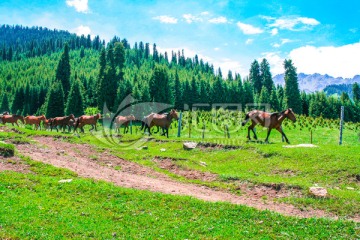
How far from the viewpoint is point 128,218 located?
364 inches

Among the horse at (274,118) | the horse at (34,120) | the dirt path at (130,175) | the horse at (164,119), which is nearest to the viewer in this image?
the dirt path at (130,175)

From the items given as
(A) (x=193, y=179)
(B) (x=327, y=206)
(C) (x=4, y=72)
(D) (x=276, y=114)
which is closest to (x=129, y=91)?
(D) (x=276, y=114)

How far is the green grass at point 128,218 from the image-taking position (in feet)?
26.9

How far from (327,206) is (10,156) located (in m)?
16.2

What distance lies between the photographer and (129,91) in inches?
3369

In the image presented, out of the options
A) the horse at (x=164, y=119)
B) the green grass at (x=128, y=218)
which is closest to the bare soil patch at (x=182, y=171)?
the green grass at (x=128, y=218)

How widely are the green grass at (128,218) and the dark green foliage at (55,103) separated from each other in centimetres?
6883

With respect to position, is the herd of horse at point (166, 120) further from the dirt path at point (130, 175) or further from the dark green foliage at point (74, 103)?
the dark green foliage at point (74, 103)

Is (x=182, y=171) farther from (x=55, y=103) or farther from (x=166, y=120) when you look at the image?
(x=55, y=103)

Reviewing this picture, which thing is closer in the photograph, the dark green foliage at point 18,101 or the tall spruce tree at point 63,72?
the tall spruce tree at point 63,72

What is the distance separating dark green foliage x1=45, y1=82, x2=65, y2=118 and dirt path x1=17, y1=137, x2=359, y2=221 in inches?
2324

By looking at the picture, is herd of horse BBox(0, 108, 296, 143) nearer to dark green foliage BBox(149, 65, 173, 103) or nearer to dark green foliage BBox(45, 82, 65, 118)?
dark green foliage BBox(45, 82, 65, 118)

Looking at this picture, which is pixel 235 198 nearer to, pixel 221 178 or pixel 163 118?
pixel 221 178

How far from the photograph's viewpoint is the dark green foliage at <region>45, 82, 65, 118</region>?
74875mm
